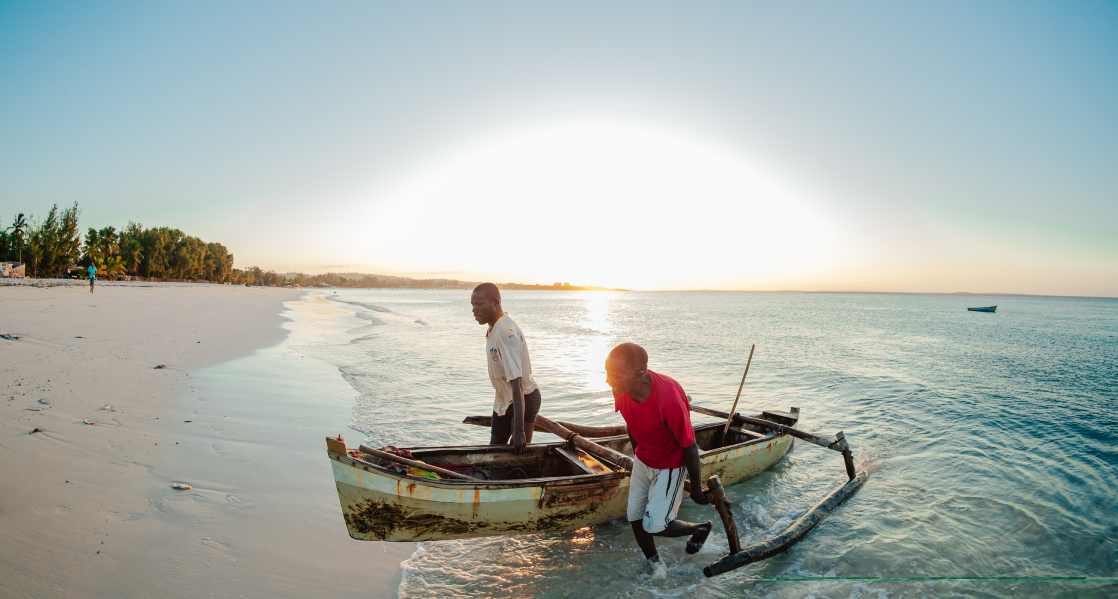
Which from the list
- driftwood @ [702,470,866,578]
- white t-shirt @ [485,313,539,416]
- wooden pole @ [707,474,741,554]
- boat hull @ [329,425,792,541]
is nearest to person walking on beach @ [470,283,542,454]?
white t-shirt @ [485,313,539,416]

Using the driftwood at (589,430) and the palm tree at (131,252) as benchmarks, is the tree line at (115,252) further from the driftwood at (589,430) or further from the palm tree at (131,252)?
the driftwood at (589,430)

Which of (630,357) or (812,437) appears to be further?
(812,437)

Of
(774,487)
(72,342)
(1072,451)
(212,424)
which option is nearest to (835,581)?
(774,487)

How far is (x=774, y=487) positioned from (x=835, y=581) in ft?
7.49

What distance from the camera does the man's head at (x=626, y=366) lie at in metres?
3.55

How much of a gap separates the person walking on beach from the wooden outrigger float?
462mm

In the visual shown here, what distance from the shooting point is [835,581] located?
5.09 m

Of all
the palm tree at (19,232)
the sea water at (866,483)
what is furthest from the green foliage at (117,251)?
the sea water at (866,483)

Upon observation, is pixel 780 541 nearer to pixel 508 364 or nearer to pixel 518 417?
pixel 518 417

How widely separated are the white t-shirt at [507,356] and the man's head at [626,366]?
1331 mm

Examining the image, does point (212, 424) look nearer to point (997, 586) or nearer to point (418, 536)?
point (418, 536)

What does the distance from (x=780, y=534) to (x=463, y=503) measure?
136 inches

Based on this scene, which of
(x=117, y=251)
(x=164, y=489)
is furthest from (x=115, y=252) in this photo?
(x=164, y=489)

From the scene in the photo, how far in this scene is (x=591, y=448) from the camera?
217 inches
